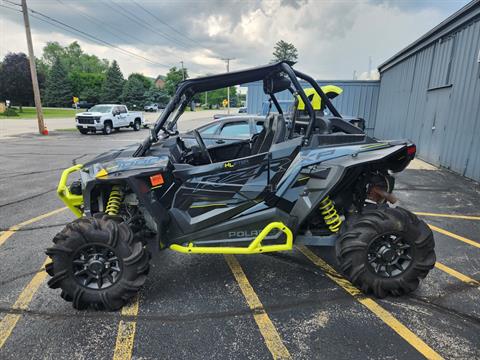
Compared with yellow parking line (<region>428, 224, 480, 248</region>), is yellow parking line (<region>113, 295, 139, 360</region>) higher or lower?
lower

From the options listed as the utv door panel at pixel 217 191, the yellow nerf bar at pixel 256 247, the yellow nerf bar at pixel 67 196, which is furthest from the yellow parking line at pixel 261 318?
the yellow nerf bar at pixel 67 196

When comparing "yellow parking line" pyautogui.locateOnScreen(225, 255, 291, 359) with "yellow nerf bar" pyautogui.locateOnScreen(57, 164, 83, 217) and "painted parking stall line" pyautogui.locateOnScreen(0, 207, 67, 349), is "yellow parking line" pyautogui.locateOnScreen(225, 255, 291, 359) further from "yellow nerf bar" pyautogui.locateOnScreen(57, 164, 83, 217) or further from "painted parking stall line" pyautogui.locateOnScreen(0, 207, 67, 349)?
"painted parking stall line" pyautogui.locateOnScreen(0, 207, 67, 349)

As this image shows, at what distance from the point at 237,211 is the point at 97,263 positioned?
1369 mm

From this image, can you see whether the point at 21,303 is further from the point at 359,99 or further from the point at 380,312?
the point at 359,99

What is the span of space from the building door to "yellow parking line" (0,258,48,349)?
10852mm

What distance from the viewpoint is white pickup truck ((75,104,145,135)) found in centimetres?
2094

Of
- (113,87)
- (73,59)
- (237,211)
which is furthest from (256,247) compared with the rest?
(73,59)

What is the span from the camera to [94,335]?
104 inches

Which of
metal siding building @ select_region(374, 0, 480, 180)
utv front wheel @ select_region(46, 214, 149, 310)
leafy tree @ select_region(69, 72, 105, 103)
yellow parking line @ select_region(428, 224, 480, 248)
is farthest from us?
leafy tree @ select_region(69, 72, 105, 103)

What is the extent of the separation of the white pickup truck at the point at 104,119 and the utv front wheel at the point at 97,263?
→ 2017cm

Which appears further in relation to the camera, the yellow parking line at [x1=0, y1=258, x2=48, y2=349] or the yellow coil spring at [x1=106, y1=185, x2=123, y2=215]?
the yellow coil spring at [x1=106, y1=185, x2=123, y2=215]

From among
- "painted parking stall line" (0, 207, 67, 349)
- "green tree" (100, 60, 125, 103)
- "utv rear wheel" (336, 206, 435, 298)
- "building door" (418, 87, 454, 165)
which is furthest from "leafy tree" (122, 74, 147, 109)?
"utv rear wheel" (336, 206, 435, 298)

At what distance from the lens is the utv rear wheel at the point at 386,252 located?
3.03 m

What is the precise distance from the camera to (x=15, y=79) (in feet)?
178
